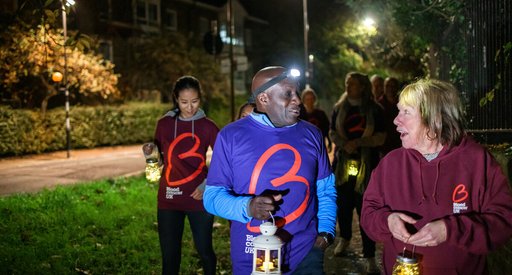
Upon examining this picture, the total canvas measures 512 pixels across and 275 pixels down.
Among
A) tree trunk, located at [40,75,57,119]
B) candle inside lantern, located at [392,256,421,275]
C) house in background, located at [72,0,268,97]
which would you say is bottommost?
candle inside lantern, located at [392,256,421,275]

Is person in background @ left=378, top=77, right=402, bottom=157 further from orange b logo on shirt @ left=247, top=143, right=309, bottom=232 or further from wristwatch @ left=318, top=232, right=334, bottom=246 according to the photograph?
orange b logo on shirt @ left=247, top=143, right=309, bottom=232

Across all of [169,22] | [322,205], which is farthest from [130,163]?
[169,22]

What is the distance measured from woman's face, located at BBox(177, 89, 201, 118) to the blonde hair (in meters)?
2.72

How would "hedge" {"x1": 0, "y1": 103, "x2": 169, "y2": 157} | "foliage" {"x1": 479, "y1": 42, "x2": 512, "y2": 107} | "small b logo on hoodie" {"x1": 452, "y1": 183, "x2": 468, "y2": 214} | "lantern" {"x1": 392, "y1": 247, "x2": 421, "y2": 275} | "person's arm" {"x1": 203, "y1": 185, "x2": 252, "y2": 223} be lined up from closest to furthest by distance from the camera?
1. "lantern" {"x1": 392, "y1": 247, "x2": 421, "y2": 275}
2. "small b logo on hoodie" {"x1": 452, "y1": 183, "x2": 468, "y2": 214}
3. "person's arm" {"x1": 203, "y1": 185, "x2": 252, "y2": 223}
4. "foliage" {"x1": 479, "y1": 42, "x2": 512, "y2": 107}
5. "hedge" {"x1": 0, "y1": 103, "x2": 169, "y2": 157}

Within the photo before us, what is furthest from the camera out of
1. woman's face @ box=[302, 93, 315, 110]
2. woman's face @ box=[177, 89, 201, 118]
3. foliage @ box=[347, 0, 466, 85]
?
woman's face @ box=[302, 93, 315, 110]

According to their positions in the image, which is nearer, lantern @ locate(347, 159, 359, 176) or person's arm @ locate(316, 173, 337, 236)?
person's arm @ locate(316, 173, 337, 236)

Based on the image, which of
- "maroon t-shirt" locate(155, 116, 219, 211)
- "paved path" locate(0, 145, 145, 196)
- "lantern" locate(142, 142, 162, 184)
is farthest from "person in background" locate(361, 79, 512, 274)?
"paved path" locate(0, 145, 145, 196)

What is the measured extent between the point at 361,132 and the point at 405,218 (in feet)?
13.8

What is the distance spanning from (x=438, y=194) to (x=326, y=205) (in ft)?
2.84

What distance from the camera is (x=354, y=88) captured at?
6.51 m

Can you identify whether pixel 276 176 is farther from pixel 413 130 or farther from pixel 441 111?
pixel 441 111

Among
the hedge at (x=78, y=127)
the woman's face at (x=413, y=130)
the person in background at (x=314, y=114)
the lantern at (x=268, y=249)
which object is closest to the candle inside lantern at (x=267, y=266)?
the lantern at (x=268, y=249)

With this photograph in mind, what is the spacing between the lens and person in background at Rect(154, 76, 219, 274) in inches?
190

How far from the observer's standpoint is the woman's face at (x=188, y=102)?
4.96 metres
